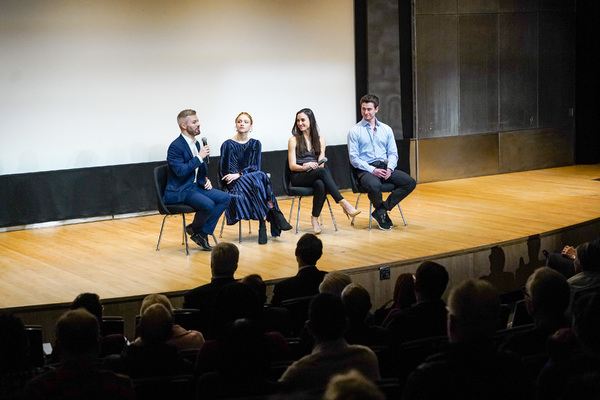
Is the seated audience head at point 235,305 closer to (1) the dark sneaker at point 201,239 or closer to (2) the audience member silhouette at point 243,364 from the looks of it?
(2) the audience member silhouette at point 243,364

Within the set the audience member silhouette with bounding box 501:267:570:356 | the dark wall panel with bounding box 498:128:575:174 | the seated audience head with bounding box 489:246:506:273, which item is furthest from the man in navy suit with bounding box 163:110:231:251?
the dark wall panel with bounding box 498:128:575:174

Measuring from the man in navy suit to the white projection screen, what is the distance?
6.51ft

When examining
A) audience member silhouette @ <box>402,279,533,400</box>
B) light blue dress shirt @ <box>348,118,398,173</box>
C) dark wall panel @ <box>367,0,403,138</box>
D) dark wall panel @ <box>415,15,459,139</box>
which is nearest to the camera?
audience member silhouette @ <box>402,279,533,400</box>

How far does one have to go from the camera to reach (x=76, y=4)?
306 inches

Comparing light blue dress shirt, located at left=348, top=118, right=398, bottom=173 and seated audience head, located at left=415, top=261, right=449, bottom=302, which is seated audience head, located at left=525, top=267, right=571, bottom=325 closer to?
seated audience head, located at left=415, top=261, right=449, bottom=302

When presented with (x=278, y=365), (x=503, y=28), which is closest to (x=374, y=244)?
(x=278, y=365)

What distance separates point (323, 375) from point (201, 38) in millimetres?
6618

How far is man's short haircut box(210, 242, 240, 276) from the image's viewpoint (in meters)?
3.99

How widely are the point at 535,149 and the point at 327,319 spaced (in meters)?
9.47

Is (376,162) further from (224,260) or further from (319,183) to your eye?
(224,260)

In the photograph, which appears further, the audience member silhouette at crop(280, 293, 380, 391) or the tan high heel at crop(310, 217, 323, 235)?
the tan high heel at crop(310, 217, 323, 235)

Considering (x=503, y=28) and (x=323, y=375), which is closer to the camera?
(x=323, y=375)

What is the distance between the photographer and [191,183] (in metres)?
6.38

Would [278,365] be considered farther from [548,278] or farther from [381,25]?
[381,25]
